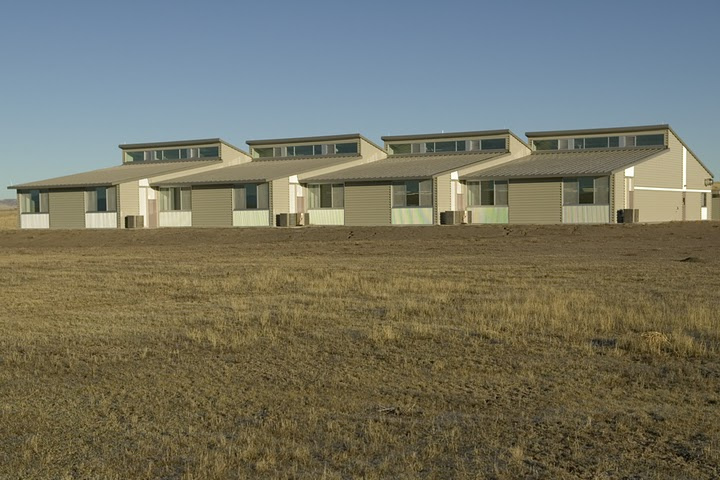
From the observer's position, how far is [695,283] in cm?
1633

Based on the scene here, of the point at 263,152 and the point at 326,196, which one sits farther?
the point at 263,152

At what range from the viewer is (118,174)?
52.8 meters

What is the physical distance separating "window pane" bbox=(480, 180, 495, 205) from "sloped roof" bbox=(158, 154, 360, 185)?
9.91m

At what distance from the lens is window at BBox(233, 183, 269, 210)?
46.5 m

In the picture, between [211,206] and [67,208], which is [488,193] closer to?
[211,206]

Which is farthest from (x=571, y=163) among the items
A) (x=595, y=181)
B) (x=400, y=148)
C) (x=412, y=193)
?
(x=400, y=148)

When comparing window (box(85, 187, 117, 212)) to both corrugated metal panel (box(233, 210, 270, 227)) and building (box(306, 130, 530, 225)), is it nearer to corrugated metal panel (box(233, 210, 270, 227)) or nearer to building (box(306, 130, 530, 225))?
corrugated metal panel (box(233, 210, 270, 227))

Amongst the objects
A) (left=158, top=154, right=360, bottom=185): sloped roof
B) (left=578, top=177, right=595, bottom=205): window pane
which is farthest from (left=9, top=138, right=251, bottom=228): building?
(left=578, top=177, right=595, bottom=205): window pane

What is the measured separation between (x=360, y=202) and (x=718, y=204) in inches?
954

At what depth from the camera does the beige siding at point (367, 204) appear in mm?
45531

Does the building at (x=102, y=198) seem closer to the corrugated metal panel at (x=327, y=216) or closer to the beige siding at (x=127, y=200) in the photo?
the beige siding at (x=127, y=200)

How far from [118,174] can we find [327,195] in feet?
46.3

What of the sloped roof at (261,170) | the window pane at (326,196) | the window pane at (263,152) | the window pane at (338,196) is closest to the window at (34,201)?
the sloped roof at (261,170)

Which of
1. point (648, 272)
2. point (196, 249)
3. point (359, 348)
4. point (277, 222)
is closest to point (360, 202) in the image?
point (277, 222)
